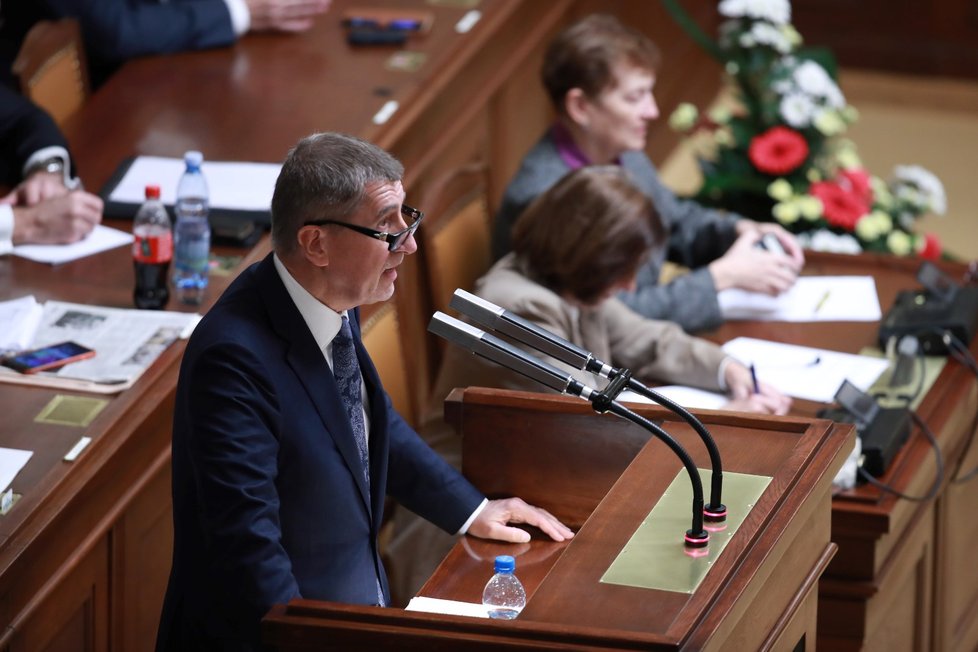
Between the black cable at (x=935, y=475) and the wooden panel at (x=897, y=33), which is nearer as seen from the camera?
the black cable at (x=935, y=475)

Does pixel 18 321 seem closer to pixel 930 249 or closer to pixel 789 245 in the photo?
pixel 789 245

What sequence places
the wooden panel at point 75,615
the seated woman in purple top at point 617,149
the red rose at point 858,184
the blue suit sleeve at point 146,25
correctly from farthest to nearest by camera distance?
the red rose at point 858,184
the blue suit sleeve at point 146,25
the seated woman in purple top at point 617,149
the wooden panel at point 75,615

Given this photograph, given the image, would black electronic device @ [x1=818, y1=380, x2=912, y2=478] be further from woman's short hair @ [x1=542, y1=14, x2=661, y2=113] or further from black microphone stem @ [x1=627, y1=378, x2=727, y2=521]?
woman's short hair @ [x1=542, y1=14, x2=661, y2=113]

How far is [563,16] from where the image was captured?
224 inches

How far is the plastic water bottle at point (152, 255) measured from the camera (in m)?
3.52

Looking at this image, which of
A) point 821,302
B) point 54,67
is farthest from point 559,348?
point 54,67

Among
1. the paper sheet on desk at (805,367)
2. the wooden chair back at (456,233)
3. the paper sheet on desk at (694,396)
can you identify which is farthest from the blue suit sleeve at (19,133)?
the paper sheet on desk at (805,367)

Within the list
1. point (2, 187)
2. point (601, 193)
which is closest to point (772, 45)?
point (601, 193)

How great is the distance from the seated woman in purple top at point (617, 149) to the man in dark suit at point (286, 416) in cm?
169

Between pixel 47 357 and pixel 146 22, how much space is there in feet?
5.72

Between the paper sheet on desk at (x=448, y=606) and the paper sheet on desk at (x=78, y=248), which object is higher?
the paper sheet on desk at (x=448, y=606)

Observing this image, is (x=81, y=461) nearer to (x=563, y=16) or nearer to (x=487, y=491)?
(x=487, y=491)

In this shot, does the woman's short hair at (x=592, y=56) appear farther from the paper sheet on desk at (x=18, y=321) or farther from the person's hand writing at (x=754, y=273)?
the paper sheet on desk at (x=18, y=321)

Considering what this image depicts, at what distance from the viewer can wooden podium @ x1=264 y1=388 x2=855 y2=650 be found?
1960mm
